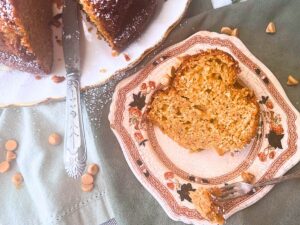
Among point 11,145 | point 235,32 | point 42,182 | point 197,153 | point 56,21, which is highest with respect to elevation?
point 56,21

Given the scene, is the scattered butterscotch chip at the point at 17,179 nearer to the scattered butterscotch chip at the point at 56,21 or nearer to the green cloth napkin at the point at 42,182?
the green cloth napkin at the point at 42,182

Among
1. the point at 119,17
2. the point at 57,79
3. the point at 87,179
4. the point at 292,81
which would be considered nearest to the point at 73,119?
the point at 57,79

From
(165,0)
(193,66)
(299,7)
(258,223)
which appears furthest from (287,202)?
(165,0)

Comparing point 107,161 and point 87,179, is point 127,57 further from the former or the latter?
point 87,179

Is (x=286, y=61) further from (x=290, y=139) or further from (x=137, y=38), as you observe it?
(x=137, y=38)

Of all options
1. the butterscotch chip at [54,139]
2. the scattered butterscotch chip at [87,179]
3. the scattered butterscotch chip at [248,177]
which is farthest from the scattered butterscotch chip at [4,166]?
the scattered butterscotch chip at [248,177]
